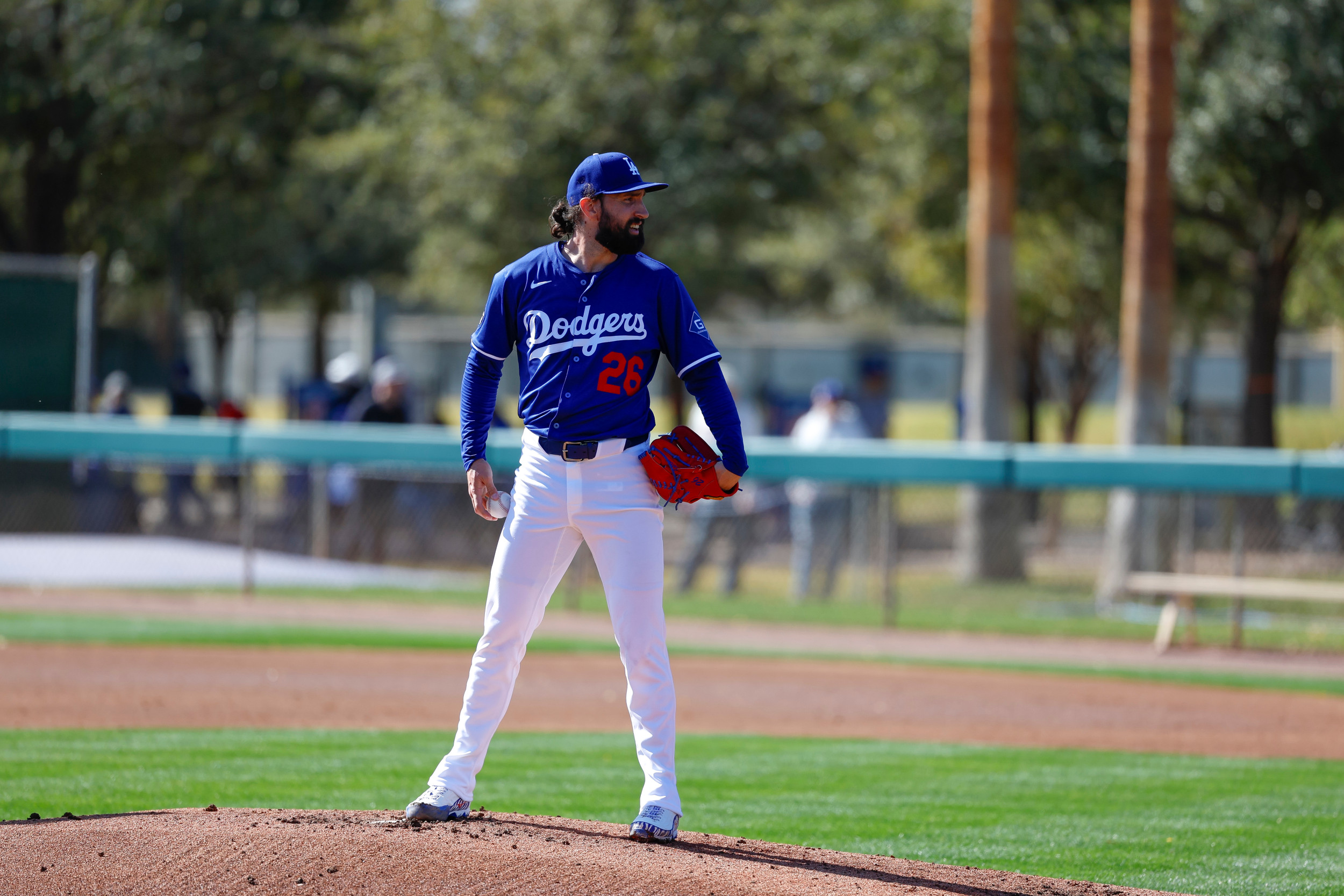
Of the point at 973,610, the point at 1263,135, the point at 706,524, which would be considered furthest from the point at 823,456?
the point at 1263,135

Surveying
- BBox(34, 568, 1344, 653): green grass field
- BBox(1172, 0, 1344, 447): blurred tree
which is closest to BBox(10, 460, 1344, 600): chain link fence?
BBox(34, 568, 1344, 653): green grass field

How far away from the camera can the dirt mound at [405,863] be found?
4445 millimetres

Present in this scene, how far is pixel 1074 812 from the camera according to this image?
21.8ft

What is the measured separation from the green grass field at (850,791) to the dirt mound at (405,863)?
75 centimetres

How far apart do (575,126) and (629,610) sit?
18.6 m

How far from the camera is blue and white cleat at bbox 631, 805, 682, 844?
493 cm

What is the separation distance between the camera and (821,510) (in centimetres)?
1451

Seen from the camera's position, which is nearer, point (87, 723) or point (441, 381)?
point (87, 723)

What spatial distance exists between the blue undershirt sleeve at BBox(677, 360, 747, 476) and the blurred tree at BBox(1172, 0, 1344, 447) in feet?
48.6

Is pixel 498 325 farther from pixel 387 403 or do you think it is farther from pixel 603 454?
pixel 387 403

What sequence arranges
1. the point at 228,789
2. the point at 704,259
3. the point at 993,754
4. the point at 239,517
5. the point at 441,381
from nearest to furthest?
the point at 228,789, the point at 993,754, the point at 239,517, the point at 704,259, the point at 441,381

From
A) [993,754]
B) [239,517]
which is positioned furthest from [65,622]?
[993,754]

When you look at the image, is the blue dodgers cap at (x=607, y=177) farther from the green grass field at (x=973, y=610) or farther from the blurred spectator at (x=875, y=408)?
the blurred spectator at (x=875, y=408)

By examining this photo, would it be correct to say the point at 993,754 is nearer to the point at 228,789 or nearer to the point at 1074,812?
the point at 1074,812
